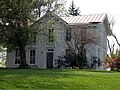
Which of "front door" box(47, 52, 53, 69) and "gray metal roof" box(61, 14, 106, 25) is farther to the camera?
"gray metal roof" box(61, 14, 106, 25)

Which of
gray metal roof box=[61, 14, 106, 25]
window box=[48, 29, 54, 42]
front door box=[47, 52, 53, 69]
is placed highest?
Answer: gray metal roof box=[61, 14, 106, 25]

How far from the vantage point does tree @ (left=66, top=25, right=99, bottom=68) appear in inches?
1421

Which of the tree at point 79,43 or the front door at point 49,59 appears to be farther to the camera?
the front door at point 49,59

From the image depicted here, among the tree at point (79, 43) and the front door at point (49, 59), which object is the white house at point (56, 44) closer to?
Answer: the front door at point (49, 59)

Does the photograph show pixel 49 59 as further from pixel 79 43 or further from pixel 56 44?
pixel 79 43

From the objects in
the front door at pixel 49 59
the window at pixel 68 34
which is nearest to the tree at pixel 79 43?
the window at pixel 68 34

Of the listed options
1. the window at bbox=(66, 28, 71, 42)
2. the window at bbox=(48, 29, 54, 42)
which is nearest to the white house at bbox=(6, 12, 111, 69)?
the window at bbox=(48, 29, 54, 42)

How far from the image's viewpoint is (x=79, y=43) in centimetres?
3650

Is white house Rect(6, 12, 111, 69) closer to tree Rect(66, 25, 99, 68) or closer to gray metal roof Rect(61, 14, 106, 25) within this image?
gray metal roof Rect(61, 14, 106, 25)

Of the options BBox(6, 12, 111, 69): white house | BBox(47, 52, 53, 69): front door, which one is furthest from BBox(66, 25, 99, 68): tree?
BBox(47, 52, 53, 69): front door

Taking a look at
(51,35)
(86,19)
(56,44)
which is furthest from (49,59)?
(86,19)

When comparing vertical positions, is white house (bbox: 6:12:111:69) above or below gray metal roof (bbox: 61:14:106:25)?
below

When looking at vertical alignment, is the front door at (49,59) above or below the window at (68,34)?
below

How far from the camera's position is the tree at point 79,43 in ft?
118
